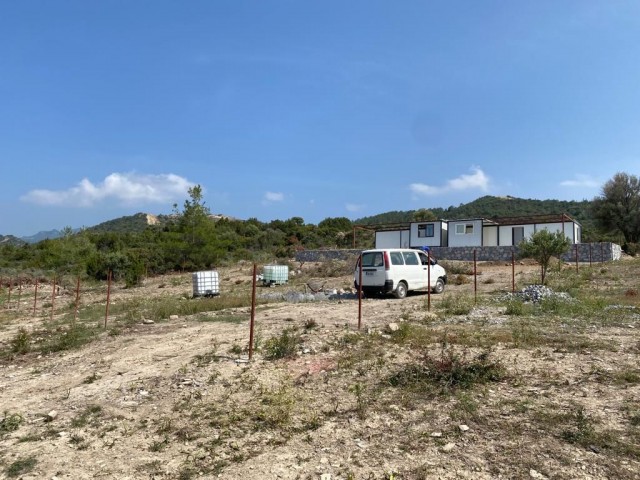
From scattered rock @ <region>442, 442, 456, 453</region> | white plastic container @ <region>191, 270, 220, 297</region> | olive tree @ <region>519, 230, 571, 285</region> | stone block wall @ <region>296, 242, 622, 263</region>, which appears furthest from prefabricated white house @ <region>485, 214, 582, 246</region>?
scattered rock @ <region>442, 442, 456, 453</region>

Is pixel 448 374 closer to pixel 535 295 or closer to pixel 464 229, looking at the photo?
pixel 535 295

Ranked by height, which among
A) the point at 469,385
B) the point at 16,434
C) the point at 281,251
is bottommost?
the point at 16,434

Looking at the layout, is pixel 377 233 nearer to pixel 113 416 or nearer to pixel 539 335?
pixel 539 335

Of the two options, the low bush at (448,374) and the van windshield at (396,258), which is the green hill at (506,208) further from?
the low bush at (448,374)

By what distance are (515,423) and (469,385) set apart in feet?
3.65

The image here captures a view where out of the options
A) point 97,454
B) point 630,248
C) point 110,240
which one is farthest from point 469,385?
point 110,240

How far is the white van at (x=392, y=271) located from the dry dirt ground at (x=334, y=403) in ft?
16.7

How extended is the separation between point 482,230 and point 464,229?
1.57 metres

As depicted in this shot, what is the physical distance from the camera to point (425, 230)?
4153 cm

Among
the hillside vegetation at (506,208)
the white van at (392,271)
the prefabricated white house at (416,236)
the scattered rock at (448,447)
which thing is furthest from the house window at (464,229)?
the scattered rock at (448,447)

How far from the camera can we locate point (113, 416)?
5684 mm

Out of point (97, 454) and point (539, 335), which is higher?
point (539, 335)

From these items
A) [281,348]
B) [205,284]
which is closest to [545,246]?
[205,284]

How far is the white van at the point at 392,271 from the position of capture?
50.5 feet
